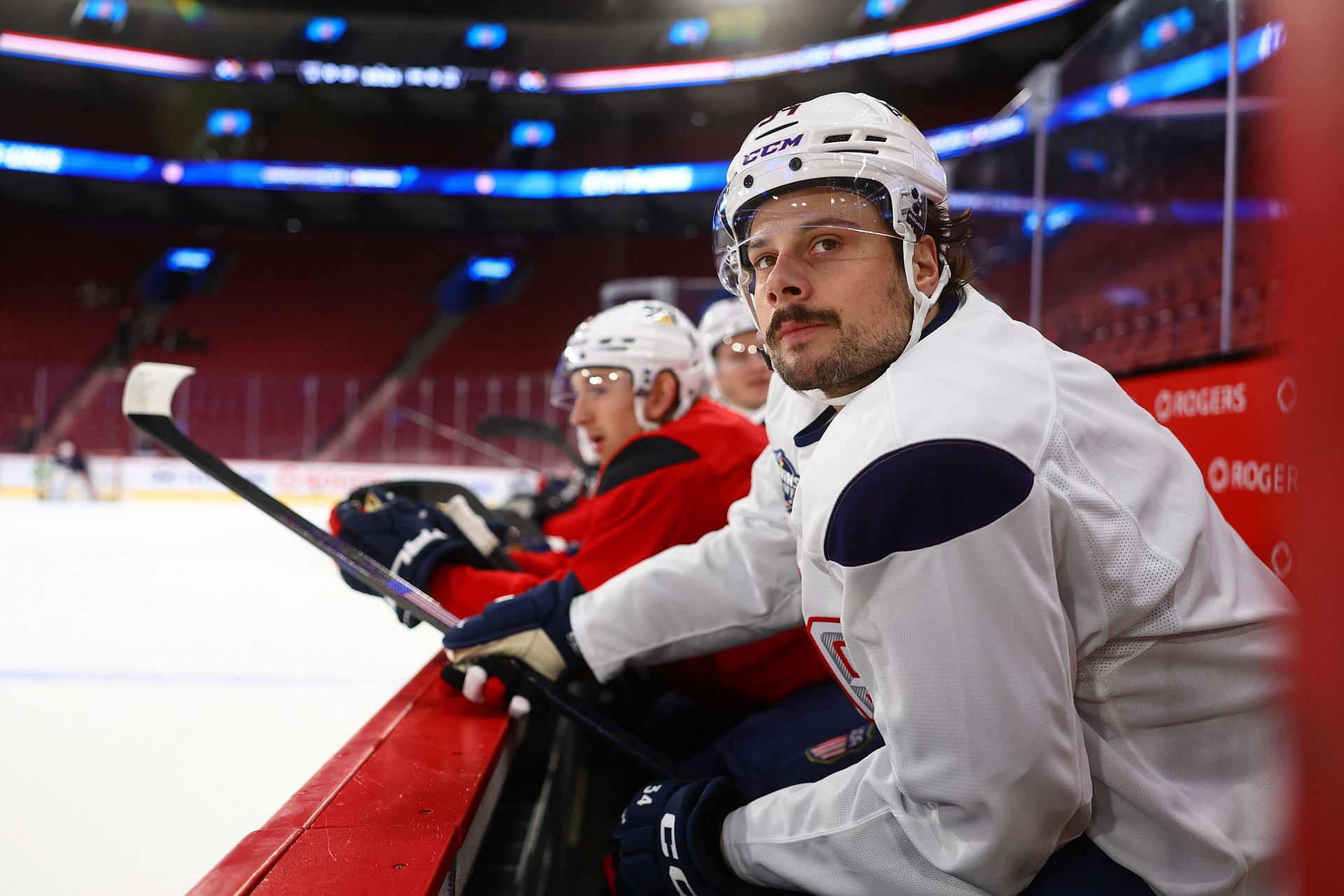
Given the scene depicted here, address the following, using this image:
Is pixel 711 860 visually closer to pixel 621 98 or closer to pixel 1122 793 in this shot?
pixel 1122 793

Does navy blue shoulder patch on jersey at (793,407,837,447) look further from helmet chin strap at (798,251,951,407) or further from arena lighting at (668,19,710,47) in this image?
arena lighting at (668,19,710,47)

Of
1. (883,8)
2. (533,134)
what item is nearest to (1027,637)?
(883,8)

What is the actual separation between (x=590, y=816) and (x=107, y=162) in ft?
51.9

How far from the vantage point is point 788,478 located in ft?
3.76

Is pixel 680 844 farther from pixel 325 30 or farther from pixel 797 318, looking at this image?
pixel 325 30

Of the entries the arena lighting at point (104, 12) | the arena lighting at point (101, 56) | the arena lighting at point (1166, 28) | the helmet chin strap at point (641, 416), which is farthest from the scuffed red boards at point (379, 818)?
the arena lighting at point (104, 12)

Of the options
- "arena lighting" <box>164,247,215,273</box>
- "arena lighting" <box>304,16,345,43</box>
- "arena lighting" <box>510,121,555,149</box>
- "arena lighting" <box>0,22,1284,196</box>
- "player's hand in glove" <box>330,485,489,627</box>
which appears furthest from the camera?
"arena lighting" <box>164,247,215,273</box>

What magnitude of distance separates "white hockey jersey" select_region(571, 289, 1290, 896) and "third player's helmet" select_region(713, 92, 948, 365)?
0.55 ft

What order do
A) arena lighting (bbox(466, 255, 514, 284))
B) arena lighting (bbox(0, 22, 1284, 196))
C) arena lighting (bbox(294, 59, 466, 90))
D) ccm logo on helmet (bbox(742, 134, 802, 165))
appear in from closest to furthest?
ccm logo on helmet (bbox(742, 134, 802, 165)), arena lighting (bbox(294, 59, 466, 90)), arena lighting (bbox(0, 22, 1284, 196)), arena lighting (bbox(466, 255, 514, 284))

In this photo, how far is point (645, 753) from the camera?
134 centimetres

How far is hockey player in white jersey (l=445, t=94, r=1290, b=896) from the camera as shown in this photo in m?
0.69

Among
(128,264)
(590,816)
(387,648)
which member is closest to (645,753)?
(590,816)

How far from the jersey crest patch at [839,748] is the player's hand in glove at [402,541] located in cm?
80

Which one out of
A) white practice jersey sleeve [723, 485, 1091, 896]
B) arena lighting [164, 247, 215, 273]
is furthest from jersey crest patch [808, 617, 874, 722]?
arena lighting [164, 247, 215, 273]
